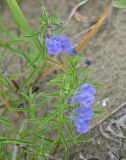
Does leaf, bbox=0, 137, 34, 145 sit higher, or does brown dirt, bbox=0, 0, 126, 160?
brown dirt, bbox=0, 0, 126, 160

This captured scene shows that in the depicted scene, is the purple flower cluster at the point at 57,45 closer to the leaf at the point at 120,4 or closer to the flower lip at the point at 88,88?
the flower lip at the point at 88,88

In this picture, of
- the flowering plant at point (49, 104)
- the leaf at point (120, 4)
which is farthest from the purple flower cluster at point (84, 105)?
the leaf at point (120, 4)

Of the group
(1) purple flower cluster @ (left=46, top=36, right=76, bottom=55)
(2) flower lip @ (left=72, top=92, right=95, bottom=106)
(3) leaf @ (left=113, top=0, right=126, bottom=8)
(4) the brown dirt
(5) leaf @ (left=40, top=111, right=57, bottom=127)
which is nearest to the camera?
(2) flower lip @ (left=72, top=92, right=95, bottom=106)

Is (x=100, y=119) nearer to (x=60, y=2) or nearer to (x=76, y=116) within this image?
(x=76, y=116)

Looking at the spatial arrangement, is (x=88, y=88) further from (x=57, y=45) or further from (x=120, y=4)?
(x=120, y=4)

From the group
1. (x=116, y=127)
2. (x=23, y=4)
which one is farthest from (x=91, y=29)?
(x=116, y=127)

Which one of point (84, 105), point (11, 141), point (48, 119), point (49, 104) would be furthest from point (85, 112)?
point (49, 104)

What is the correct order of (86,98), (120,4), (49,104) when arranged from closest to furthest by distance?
(86,98) → (120,4) → (49,104)

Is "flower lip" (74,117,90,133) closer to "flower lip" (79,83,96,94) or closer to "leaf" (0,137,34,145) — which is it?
"flower lip" (79,83,96,94)

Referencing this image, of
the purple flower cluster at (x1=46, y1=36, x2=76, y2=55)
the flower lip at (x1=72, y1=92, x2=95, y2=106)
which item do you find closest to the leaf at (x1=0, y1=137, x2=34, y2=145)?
the flower lip at (x1=72, y1=92, x2=95, y2=106)
